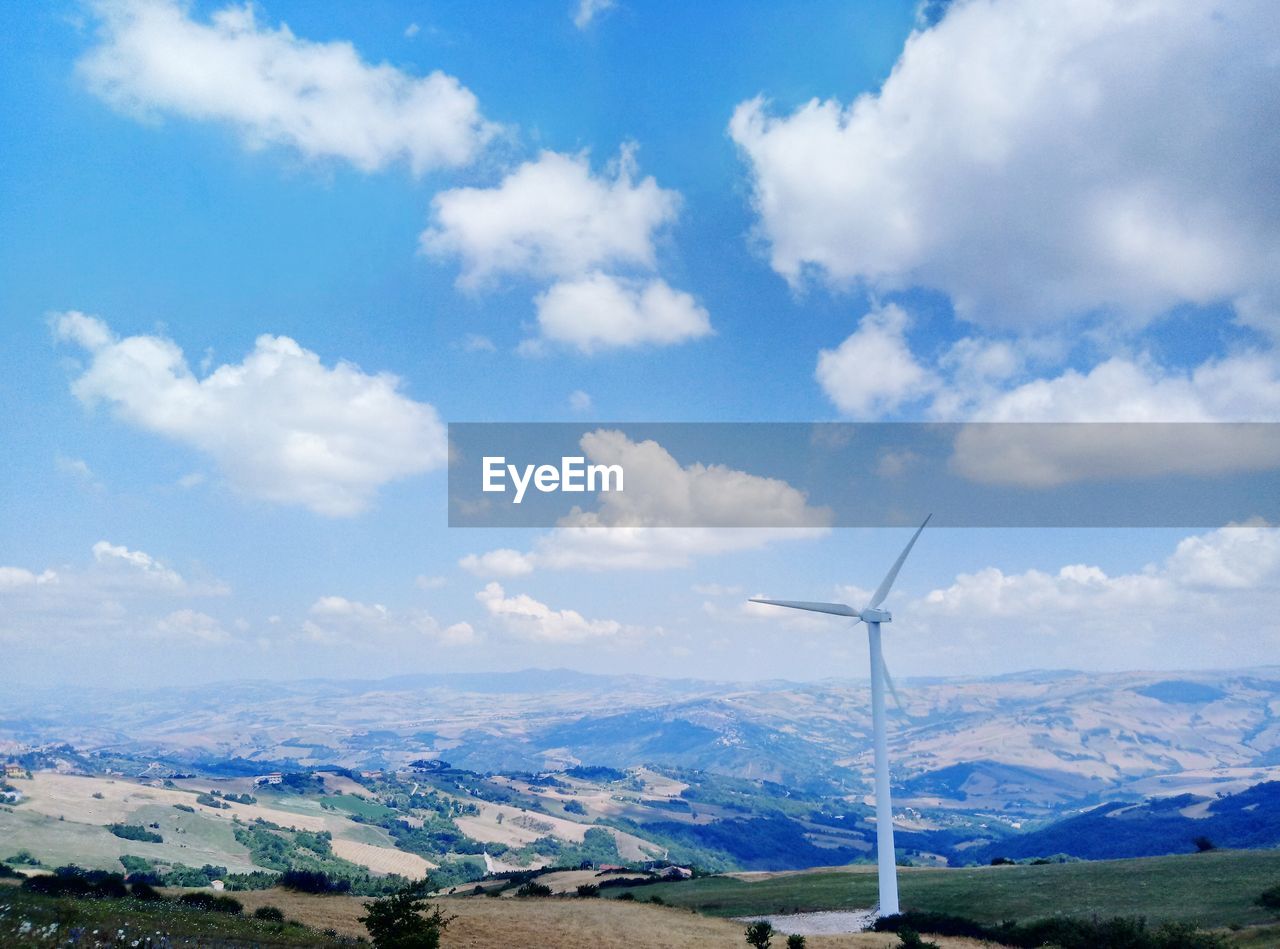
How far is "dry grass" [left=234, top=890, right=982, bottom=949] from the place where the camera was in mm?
61969

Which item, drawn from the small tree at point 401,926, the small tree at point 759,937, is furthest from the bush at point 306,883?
the small tree at point 759,937

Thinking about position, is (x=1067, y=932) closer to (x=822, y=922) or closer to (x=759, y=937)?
(x=759, y=937)

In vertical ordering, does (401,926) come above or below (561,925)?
above

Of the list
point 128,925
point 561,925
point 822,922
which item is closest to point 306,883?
point 561,925

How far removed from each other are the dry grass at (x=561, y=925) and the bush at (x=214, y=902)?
1662mm

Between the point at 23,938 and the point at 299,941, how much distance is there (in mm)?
14277

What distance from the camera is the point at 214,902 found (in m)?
70.7

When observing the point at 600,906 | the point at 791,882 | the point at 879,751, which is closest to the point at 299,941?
the point at 600,906

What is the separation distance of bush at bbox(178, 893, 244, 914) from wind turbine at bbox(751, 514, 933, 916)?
180 ft

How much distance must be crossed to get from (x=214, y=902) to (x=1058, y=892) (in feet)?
244

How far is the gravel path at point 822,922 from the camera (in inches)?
3017

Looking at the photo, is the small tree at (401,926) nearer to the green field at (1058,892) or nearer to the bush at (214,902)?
the bush at (214,902)

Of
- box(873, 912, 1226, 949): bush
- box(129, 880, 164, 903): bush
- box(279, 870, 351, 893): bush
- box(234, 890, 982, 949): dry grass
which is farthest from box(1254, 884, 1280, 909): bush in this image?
box(129, 880, 164, 903): bush

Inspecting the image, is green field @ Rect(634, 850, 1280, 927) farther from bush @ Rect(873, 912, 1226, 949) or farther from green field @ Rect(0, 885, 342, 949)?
green field @ Rect(0, 885, 342, 949)
